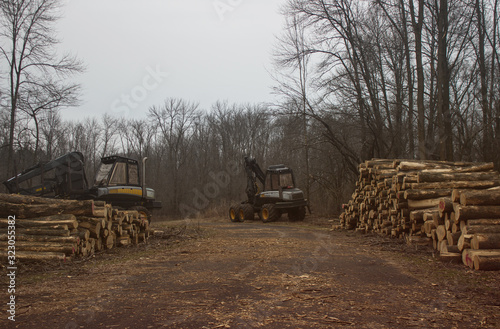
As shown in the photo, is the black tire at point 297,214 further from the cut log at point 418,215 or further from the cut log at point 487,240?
the cut log at point 487,240

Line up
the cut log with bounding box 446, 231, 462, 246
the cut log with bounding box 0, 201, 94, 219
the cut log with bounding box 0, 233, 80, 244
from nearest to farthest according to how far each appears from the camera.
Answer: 1. the cut log with bounding box 446, 231, 462, 246
2. the cut log with bounding box 0, 233, 80, 244
3. the cut log with bounding box 0, 201, 94, 219

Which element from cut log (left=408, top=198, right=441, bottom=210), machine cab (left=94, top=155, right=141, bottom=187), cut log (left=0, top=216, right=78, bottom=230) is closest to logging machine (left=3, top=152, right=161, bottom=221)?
machine cab (left=94, top=155, right=141, bottom=187)

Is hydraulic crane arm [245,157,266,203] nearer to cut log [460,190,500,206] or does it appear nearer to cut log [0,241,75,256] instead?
cut log [0,241,75,256]

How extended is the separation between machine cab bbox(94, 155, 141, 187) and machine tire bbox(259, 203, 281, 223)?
6.83m

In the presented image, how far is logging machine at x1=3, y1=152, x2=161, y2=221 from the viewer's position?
14.5 metres

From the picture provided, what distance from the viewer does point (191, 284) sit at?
5527mm

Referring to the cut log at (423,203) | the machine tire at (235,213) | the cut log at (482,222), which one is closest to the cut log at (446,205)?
the cut log at (482,222)

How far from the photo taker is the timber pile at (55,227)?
716cm

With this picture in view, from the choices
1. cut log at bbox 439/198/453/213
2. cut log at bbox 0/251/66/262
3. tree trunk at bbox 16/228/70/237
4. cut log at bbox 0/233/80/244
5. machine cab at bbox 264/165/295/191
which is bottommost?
cut log at bbox 0/251/66/262

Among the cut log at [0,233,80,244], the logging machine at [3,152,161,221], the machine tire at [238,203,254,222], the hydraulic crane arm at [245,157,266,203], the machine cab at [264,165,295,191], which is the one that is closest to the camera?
the cut log at [0,233,80,244]

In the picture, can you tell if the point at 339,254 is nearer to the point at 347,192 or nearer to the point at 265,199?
the point at 265,199

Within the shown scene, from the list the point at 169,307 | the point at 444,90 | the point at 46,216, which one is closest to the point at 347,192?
the point at 444,90

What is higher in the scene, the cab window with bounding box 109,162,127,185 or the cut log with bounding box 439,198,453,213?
the cab window with bounding box 109,162,127,185

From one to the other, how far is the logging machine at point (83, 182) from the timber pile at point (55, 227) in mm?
6190
